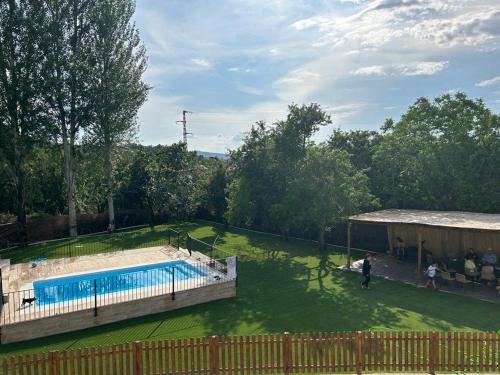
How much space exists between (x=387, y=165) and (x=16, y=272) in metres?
22.0

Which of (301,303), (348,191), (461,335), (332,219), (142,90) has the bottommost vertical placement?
(301,303)

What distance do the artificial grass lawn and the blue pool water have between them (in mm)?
2614

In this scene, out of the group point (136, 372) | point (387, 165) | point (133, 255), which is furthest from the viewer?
point (387, 165)

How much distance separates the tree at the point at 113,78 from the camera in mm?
29500

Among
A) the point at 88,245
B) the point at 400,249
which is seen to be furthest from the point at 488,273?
the point at 88,245

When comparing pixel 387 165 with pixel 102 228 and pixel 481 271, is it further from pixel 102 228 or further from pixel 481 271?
pixel 102 228

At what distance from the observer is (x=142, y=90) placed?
32438 millimetres

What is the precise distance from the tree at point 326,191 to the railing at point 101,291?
646 centimetres

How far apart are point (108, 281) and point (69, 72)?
17817 millimetres

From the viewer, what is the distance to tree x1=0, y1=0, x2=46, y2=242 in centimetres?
2564

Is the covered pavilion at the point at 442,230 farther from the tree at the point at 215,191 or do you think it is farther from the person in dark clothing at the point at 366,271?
the tree at the point at 215,191

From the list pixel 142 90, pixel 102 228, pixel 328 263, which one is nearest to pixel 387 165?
pixel 328 263

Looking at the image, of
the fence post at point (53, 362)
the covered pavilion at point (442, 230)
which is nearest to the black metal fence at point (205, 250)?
the covered pavilion at point (442, 230)

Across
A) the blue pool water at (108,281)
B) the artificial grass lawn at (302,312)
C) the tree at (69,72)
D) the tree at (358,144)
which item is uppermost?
the tree at (69,72)
